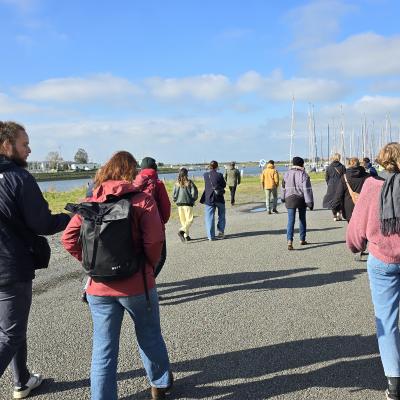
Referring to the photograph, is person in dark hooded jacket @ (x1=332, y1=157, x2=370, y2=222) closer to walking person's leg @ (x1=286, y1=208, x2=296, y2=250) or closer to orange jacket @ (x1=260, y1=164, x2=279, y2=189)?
walking person's leg @ (x1=286, y1=208, x2=296, y2=250)

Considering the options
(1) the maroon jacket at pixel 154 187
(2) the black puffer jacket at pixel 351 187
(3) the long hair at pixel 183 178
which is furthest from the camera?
(3) the long hair at pixel 183 178

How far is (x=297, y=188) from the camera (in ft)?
32.0

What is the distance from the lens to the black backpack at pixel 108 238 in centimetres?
304

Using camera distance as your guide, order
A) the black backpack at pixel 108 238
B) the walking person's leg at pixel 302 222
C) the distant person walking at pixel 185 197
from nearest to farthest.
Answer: the black backpack at pixel 108 238
the walking person's leg at pixel 302 222
the distant person walking at pixel 185 197

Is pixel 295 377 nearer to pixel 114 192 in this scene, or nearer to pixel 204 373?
pixel 204 373

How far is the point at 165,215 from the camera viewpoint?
6125mm

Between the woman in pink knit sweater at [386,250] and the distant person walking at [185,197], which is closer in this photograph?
the woman in pink knit sweater at [386,250]

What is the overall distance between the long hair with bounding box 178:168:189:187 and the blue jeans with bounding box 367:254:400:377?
7.77 m

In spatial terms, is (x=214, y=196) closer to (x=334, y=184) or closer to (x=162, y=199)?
(x=334, y=184)

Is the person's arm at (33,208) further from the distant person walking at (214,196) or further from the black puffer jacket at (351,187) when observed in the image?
the distant person walking at (214,196)

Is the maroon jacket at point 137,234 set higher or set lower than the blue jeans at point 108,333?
higher

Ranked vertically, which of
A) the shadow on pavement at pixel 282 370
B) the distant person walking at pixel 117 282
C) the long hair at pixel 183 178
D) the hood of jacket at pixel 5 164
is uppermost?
the hood of jacket at pixel 5 164

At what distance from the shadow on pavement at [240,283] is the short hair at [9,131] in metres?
3.56

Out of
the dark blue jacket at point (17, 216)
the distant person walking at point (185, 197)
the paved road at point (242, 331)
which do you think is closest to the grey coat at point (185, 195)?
the distant person walking at point (185, 197)
